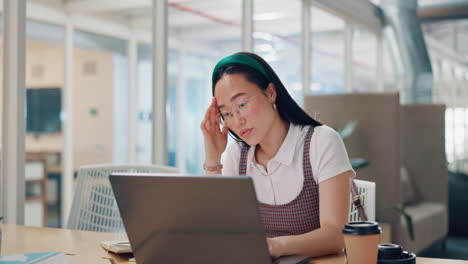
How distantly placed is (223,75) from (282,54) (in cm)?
407

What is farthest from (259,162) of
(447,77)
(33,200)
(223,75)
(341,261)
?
(447,77)

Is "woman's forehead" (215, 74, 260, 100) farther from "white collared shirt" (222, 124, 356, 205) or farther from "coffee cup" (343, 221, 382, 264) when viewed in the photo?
"coffee cup" (343, 221, 382, 264)

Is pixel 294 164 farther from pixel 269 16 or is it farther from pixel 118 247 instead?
pixel 269 16

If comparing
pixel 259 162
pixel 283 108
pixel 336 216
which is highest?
pixel 283 108

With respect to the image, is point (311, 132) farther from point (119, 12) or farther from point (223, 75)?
point (119, 12)

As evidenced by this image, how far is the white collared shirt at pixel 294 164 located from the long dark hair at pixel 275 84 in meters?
0.03

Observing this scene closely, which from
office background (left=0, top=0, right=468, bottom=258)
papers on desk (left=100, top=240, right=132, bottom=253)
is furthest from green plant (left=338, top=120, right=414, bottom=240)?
papers on desk (left=100, top=240, right=132, bottom=253)

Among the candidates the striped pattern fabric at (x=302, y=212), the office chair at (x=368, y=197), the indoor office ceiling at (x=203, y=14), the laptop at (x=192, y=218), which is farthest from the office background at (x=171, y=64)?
the laptop at (x=192, y=218)

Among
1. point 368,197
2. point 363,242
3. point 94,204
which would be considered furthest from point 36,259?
point 368,197

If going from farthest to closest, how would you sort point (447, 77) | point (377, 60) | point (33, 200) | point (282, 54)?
point (377, 60) < point (447, 77) < point (282, 54) < point (33, 200)

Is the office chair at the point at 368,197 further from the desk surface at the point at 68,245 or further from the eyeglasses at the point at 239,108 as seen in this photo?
the eyeglasses at the point at 239,108

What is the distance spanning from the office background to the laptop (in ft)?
5.41

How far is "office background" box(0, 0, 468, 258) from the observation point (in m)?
4.23

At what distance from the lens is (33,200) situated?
13.8 ft
